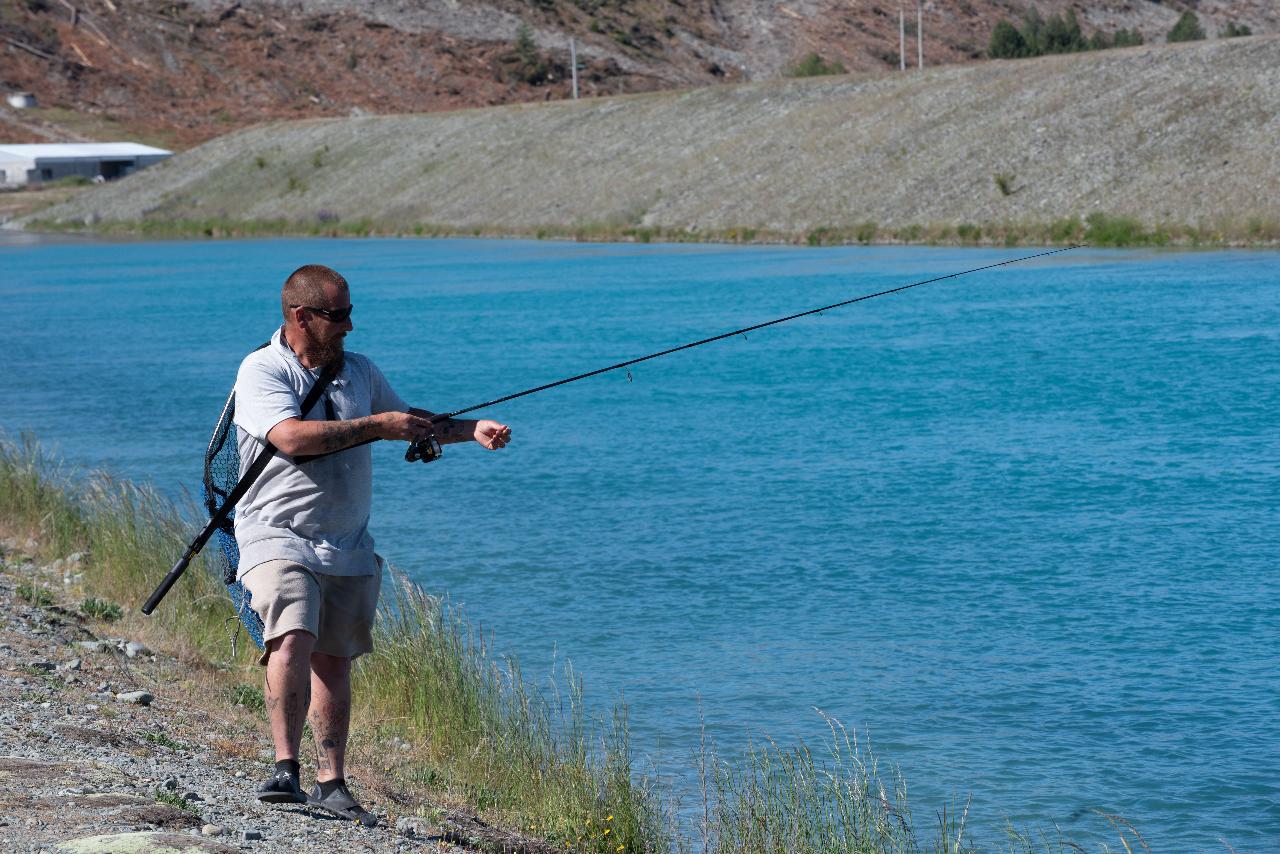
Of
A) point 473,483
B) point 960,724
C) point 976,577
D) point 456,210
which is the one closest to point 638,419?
point 473,483

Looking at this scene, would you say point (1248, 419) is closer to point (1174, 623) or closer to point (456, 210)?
point (1174, 623)

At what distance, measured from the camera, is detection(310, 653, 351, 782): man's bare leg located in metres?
5.69

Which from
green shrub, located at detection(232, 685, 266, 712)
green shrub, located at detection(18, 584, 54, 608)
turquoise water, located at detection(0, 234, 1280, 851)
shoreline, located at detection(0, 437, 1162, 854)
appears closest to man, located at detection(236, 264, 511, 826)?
shoreline, located at detection(0, 437, 1162, 854)

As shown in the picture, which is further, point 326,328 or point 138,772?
point 138,772

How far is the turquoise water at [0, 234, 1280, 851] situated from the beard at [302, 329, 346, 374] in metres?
3.08

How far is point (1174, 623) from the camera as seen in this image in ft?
33.7

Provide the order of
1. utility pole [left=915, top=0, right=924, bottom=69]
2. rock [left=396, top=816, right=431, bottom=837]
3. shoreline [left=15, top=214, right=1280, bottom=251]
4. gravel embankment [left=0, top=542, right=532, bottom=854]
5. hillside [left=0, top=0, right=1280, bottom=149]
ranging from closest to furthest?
gravel embankment [left=0, top=542, right=532, bottom=854]
rock [left=396, top=816, right=431, bottom=837]
shoreline [left=15, top=214, right=1280, bottom=251]
utility pole [left=915, top=0, right=924, bottom=69]
hillside [left=0, top=0, right=1280, bottom=149]

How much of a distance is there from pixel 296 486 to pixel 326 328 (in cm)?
51

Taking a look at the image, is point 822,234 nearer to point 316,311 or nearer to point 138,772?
point 138,772

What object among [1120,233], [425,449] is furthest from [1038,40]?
[425,449]

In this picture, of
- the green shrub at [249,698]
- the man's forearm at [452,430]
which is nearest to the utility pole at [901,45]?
the green shrub at [249,698]

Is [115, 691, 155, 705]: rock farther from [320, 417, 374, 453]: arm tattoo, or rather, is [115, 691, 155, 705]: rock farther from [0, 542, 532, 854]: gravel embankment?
[320, 417, 374, 453]: arm tattoo

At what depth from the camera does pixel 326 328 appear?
5.50m

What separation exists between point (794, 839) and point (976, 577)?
5.89m
